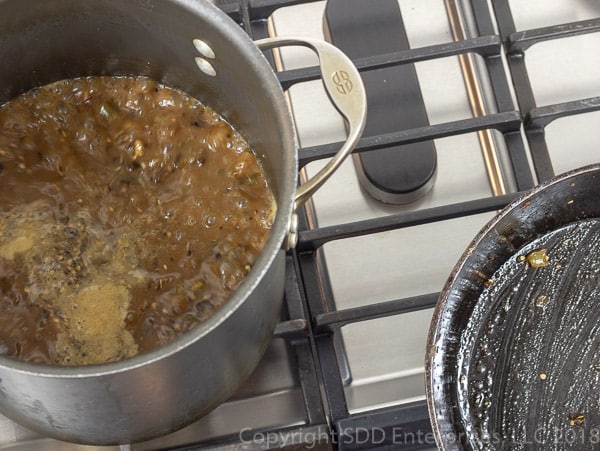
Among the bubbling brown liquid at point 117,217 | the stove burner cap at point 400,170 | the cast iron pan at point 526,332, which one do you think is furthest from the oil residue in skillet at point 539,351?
the bubbling brown liquid at point 117,217

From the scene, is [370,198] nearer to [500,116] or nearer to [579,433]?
[500,116]

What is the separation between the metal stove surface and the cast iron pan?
0.06 m

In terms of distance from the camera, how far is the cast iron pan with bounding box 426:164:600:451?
74cm

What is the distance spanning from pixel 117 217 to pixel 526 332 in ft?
1.32

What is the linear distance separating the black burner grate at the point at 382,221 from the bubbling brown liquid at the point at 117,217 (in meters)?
0.10

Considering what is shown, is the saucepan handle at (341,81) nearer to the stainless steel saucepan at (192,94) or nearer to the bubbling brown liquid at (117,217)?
the stainless steel saucepan at (192,94)

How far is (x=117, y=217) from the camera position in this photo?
733mm

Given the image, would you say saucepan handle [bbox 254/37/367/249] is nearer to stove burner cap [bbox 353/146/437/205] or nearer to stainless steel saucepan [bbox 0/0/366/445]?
stainless steel saucepan [bbox 0/0/366/445]

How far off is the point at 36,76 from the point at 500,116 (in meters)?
0.46

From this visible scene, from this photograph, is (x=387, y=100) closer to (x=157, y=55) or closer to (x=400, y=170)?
(x=400, y=170)

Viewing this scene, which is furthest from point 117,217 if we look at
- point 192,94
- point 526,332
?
point 526,332

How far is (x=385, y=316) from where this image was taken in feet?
2.56

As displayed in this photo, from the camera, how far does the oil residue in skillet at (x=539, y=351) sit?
738mm

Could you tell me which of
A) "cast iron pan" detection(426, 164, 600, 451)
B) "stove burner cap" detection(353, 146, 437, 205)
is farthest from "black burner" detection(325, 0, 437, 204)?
"cast iron pan" detection(426, 164, 600, 451)
